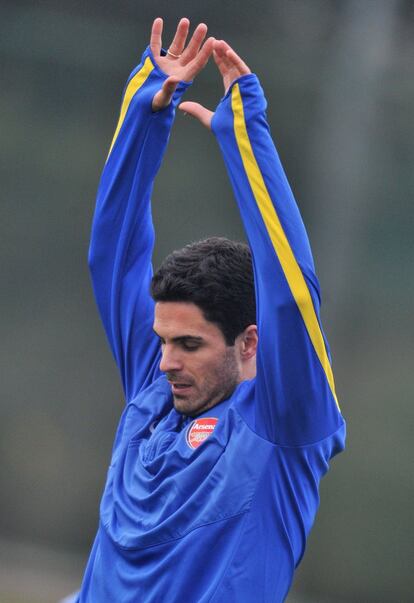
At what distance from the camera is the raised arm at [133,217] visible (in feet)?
8.89

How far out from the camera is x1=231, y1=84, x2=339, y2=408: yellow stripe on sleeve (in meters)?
2.12

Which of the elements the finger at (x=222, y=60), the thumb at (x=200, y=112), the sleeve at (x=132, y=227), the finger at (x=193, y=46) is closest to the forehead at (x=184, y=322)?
the sleeve at (x=132, y=227)

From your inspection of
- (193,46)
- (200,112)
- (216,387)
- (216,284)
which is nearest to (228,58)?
(200,112)

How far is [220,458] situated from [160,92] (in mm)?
942

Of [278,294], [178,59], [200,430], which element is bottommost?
[200,430]

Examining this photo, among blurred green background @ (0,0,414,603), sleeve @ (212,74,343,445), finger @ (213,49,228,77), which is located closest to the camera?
sleeve @ (212,74,343,445)

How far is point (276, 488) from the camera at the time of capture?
2.21 m

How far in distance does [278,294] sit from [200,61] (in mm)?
684

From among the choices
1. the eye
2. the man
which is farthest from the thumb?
the eye

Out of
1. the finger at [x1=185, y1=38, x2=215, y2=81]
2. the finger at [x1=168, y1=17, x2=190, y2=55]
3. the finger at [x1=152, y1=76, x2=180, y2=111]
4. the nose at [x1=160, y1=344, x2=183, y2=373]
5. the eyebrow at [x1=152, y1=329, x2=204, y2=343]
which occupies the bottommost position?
the nose at [x1=160, y1=344, x2=183, y2=373]

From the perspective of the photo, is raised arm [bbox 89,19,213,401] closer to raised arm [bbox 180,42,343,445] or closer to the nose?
the nose

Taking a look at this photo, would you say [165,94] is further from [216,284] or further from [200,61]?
[216,284]

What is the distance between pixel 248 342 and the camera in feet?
8.04

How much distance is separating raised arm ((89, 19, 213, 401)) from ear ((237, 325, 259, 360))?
33cm
